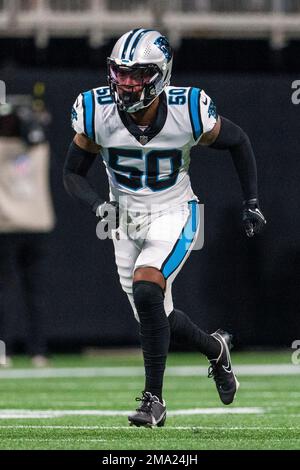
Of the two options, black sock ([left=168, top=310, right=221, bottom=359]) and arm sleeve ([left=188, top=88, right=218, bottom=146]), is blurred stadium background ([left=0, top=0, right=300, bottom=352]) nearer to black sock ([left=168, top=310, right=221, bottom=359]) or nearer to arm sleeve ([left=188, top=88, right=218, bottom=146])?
black sock ([left=168, top=310, right=221, bottom=359])

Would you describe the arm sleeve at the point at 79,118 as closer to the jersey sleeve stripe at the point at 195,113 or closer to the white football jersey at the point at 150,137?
the white football jersey at the point at 150,137

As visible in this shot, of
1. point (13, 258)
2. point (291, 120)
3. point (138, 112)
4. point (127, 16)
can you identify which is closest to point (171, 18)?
point (127, 16)

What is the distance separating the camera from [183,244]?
20.8 ft

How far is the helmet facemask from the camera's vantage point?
621 cm

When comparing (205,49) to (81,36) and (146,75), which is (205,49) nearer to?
(81,36)

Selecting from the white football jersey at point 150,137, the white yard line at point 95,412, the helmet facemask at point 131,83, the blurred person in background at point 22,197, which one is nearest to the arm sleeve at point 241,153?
the white football jersey at point 150,137

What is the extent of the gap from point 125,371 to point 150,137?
12.7 feet

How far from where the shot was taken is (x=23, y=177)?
10656 mm

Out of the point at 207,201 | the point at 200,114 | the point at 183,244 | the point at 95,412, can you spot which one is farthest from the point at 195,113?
the point at 207,201

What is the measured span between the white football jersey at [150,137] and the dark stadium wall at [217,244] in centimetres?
462

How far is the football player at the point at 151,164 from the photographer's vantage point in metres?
6.20

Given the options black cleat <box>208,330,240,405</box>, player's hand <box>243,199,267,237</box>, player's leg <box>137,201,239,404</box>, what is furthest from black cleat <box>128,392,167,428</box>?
player's hand <box>243,199,267,237</box>

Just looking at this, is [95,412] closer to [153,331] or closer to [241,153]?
[153,331]

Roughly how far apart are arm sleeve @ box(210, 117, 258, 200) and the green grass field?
1.04 meters
